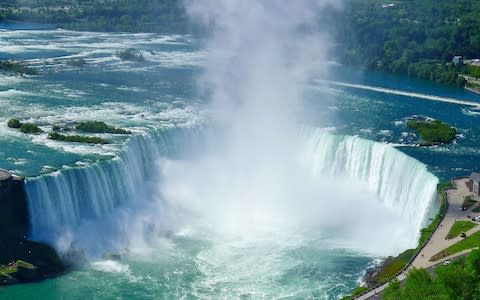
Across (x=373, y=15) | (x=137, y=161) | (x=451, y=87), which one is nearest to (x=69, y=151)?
(x=137, y=161)

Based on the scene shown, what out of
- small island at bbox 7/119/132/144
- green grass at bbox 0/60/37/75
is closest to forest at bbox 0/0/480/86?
green grass at bbox 0/60/37/75

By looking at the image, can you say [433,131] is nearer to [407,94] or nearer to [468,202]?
[468,202]

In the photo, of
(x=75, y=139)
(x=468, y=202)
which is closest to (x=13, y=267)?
(x=75, y=139)

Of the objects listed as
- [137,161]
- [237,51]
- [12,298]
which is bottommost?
[12,298]

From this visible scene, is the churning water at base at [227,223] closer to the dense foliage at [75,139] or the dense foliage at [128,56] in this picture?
the dense foliage at [75,139]

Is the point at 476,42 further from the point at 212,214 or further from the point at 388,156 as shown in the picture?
the point at 212,214

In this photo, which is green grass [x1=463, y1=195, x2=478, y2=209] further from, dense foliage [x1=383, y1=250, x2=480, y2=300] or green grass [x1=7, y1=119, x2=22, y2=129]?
green grass [x1=7, y1=119, x2=22, y2=129]

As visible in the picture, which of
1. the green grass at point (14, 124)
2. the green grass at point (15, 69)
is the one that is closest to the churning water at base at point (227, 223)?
the green grass at point (14, 124)
